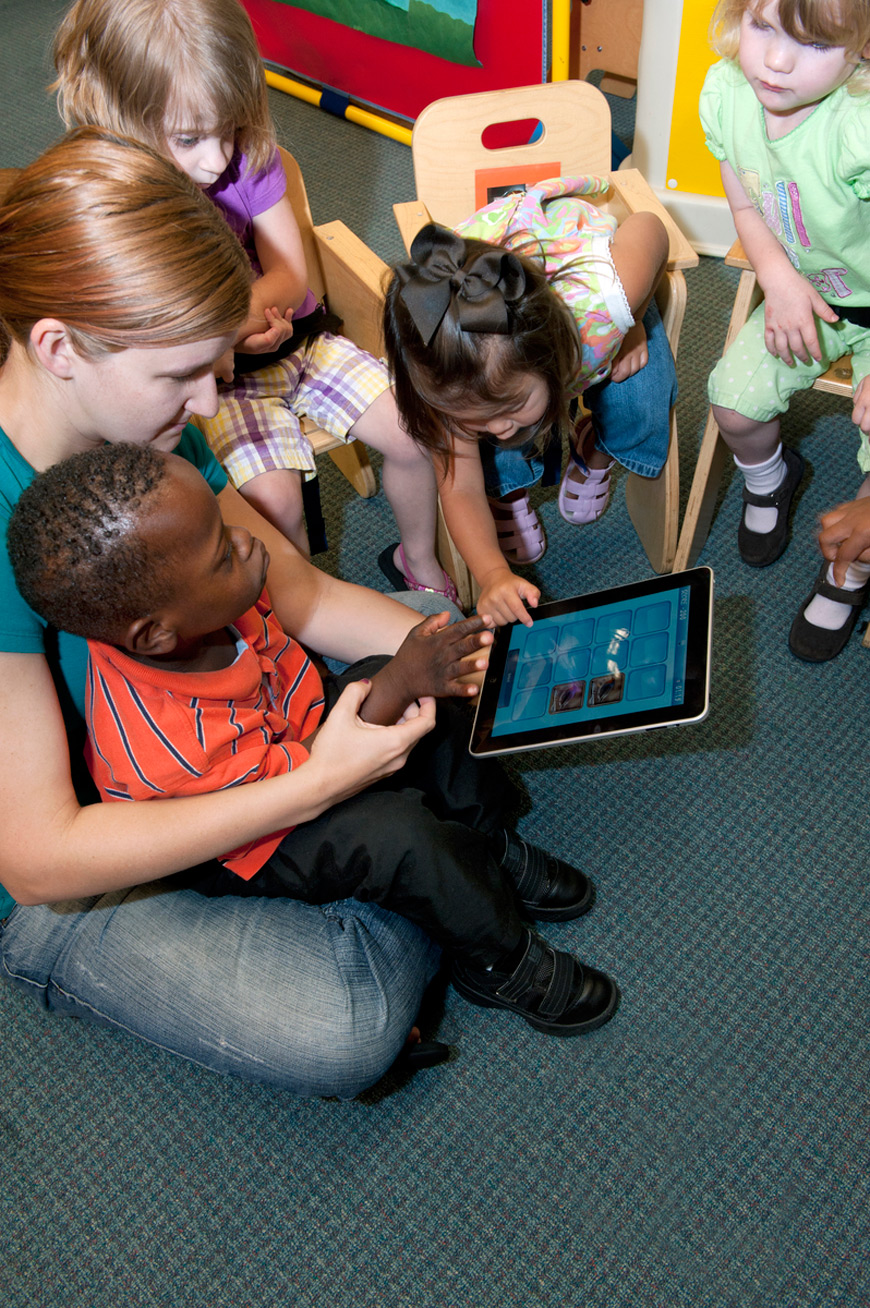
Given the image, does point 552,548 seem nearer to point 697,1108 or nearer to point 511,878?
point 511,878

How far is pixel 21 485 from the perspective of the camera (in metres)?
0.87

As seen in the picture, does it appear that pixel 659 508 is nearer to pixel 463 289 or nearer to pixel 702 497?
pixel 702 497

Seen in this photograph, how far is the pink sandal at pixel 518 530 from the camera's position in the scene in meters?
1.60

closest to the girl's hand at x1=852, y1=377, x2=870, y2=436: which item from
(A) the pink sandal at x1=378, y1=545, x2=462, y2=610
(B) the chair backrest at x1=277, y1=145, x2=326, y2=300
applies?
(A) the pink sandal at x1=378, y1=545, x2=462, y2=610

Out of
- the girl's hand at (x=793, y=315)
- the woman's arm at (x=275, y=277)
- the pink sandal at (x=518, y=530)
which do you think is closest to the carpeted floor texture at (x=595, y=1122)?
the pink sandal at (x=518, y=530)

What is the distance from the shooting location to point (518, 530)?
162cm

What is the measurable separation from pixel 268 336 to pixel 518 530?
21.1 inches

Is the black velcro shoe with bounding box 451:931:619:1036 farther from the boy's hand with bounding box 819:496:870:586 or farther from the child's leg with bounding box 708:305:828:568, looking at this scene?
A: the child's leg with bounding box 708:305:828:568

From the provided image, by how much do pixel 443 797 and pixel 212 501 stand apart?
0.47 metres

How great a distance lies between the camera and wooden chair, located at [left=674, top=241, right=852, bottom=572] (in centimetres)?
132

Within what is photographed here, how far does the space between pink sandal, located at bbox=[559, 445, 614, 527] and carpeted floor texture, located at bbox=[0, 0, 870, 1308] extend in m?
0.46

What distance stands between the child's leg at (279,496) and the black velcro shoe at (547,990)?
0.65 metres

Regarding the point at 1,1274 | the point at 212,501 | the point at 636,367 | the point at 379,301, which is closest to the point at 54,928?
the point at 1,1274

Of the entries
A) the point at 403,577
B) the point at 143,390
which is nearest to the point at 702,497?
the point at 403,577
